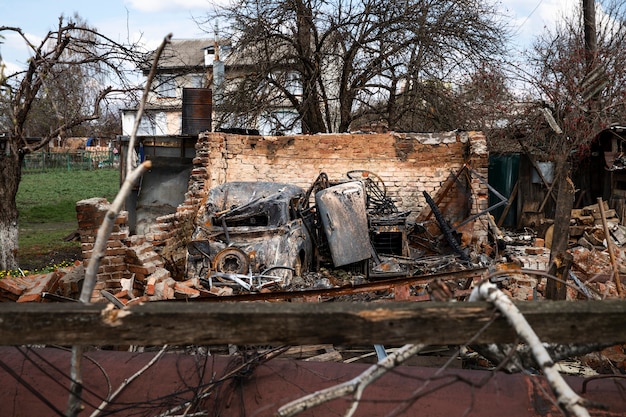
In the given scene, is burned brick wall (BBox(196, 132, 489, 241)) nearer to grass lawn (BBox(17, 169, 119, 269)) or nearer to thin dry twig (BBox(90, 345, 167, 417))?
grass lawn (BBox(17, 169, 119, 269))

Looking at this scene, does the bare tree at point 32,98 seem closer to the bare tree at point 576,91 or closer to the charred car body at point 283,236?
the charred car body at point 283,236

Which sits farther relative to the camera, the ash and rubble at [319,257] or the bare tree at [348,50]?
the bare tree at [348,50]

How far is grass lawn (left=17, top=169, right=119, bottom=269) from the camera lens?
10.9 metres

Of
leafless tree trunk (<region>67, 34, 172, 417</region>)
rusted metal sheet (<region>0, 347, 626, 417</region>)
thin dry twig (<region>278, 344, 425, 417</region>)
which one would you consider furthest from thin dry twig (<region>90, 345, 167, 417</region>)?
thin dry twig (<region>278, 344, 425, 417</region>)

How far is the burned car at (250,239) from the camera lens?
22.7 feet

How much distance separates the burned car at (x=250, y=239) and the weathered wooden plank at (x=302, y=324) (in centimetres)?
498

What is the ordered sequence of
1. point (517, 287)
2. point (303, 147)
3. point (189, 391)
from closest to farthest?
1. point (189, 391)
2. point (517, 287)
3. point (303, 147)

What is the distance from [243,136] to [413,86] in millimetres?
4951

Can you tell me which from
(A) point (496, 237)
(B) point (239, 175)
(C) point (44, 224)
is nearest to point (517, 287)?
(A) point (496, 237)

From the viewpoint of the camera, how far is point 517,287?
700cm

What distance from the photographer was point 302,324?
1550 millimetres

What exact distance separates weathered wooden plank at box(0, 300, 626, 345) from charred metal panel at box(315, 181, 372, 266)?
6368 millimetres

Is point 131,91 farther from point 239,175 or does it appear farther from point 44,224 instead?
point 44,224

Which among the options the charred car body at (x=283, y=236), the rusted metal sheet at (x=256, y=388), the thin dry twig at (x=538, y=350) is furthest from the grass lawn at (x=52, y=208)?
the thin dry twig at (x=538, y=350)
